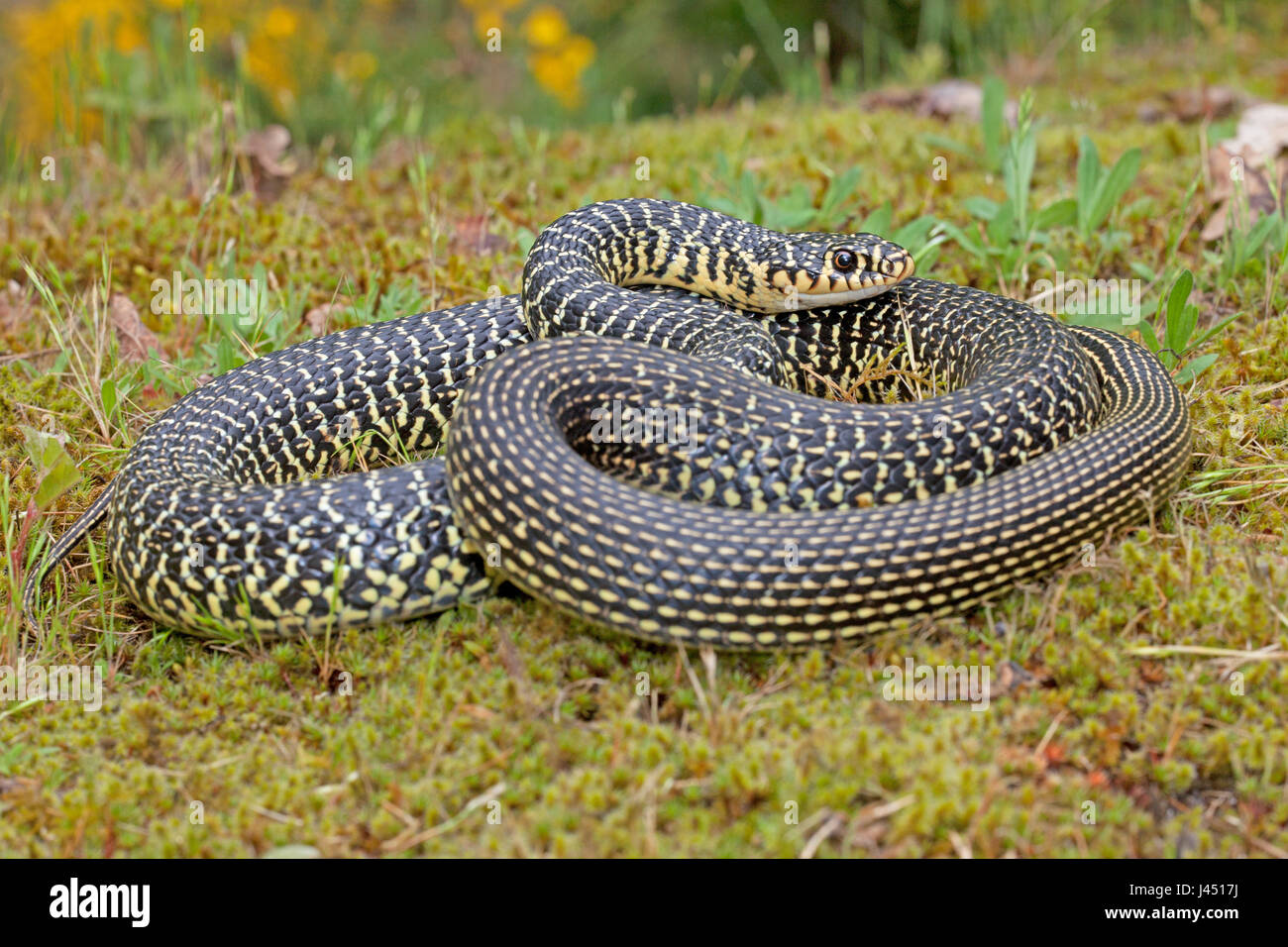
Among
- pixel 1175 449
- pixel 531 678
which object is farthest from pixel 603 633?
pixel 1175 449

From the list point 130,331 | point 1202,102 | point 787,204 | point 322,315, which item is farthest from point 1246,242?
point 130,331

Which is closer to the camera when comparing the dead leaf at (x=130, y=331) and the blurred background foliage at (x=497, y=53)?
the dead leaf at (x=130, y=331)

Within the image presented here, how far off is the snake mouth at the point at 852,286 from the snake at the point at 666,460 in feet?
0.06

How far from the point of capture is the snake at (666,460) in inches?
196

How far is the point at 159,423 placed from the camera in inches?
252

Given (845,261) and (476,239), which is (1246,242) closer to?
(845,261)

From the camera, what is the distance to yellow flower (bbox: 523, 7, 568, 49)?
538 inches

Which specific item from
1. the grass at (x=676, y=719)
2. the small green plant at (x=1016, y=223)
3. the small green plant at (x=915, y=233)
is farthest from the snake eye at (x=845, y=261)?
the grass at (x=676, y=719)

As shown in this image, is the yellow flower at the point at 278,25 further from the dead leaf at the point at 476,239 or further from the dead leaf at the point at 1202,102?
the dead leaf at the point at 1202,102

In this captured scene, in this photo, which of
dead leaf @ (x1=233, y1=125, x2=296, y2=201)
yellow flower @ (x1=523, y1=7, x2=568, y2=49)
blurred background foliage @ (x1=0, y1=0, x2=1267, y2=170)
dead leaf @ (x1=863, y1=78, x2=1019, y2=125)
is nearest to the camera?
dead leaf @ (x1=233, y1=125, x2=296, y2=201)

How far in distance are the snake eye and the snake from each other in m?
0.01

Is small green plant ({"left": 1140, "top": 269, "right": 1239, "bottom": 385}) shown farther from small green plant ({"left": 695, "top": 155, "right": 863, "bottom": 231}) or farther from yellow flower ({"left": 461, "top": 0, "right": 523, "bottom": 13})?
yellow flower ({"left": 461, "top": 0, "right": 523, "bottom": 13})

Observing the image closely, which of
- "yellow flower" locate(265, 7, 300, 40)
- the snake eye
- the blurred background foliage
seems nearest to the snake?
the snake eye
